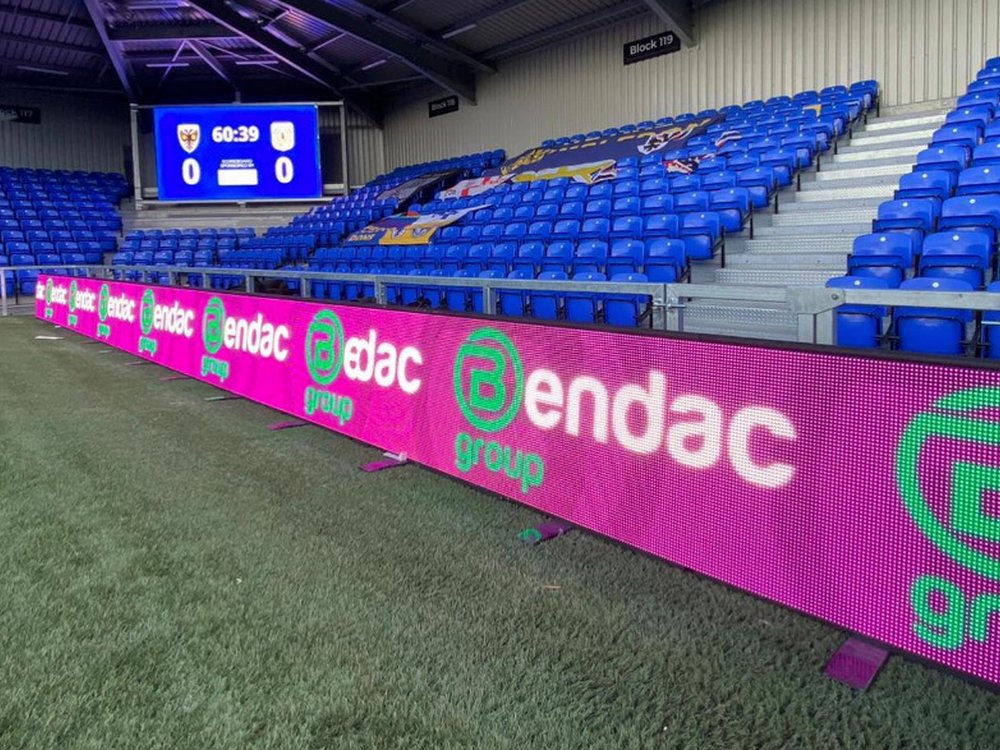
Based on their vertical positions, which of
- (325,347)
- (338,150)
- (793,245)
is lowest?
(325,347)

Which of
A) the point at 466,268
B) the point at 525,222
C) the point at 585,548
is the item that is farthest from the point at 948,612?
the point at 525,222

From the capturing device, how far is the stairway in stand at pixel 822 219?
7578mm

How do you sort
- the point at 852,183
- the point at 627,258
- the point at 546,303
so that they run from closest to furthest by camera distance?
1. the point at 546,303
2. the point at 627,258
3. the point at 852,183

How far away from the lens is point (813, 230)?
341 inches

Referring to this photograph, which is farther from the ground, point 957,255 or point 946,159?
point 946,159

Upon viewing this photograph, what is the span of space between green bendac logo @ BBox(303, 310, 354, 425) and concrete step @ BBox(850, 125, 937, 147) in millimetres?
9388

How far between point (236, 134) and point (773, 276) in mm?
20233

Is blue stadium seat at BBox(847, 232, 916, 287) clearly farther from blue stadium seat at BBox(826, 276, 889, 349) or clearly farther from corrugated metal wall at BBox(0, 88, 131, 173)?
corrugated metal wall at BBox(0, 88, 131, 173)

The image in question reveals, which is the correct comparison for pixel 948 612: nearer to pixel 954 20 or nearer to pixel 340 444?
pixel 340 444

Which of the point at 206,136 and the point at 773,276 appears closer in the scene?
the point at 773,276

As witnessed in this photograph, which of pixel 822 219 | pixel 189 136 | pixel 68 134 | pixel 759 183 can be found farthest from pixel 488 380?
pixel 68 134

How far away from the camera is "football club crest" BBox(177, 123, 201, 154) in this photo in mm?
23266

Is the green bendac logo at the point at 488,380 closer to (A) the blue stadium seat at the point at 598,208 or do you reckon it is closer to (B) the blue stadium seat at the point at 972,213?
(B) the blue stadium seat at the point at 972,213

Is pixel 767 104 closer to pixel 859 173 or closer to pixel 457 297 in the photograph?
pixel 859 173
